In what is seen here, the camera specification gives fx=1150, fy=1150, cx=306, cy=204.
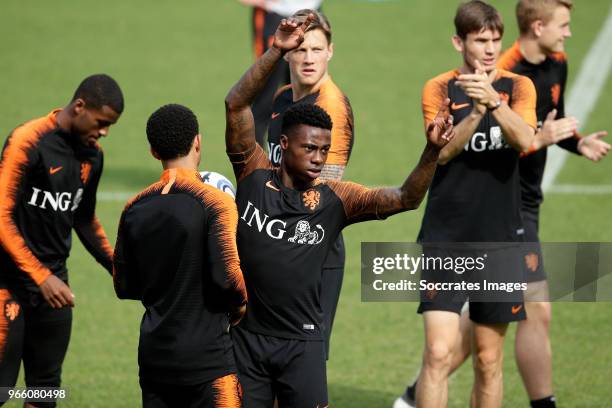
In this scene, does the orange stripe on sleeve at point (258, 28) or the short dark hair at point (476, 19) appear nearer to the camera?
the short dark hair at point (476, 19)

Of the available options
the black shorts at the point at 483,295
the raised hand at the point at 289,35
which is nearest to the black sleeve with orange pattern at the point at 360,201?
the raised hand at the point at 289,35

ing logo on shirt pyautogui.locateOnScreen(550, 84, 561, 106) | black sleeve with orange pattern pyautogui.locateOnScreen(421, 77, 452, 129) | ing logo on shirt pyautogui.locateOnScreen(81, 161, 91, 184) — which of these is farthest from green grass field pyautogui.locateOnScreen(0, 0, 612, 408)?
black sleeve with orange pattern pyautogui.locateOnScreen(421, 77, 452, 129)

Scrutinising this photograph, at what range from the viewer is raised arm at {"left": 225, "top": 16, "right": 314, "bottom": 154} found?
19.2ft

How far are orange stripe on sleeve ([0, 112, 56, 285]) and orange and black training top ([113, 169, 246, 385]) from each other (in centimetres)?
123

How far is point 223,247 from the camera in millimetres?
5445

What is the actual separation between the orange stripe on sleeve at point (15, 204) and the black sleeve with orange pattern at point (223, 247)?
5.18ft

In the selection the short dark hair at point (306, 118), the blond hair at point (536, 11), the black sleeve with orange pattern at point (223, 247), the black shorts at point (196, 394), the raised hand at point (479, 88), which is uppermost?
the blond hair at point (536, 11)

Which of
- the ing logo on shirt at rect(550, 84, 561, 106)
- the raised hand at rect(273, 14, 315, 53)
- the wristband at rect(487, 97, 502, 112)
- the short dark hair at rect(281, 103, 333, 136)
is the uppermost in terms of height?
the ing logo on shirt at rect(550, 84, 561, 106)

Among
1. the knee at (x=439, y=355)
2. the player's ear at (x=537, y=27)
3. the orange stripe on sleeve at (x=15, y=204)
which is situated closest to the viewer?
the orange stripe on sleeve at (x=15, y=204)

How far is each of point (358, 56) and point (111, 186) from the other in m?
6.72

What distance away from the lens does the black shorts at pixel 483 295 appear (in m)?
7.22

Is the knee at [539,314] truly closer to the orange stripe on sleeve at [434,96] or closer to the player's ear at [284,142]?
the orange stripe on sleeve at [434,96]

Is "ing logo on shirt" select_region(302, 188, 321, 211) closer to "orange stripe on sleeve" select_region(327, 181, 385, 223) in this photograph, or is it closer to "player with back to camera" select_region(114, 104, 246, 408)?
"orange stripe on sleeve" select_region(327, 181, 385, 223)

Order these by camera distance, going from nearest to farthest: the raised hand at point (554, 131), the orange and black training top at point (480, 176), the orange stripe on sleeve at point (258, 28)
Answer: the orange and black training top at point (480, 176)
the raised hand at point (554, 131)
the orange stripe on sleeve at point (258, 28)
